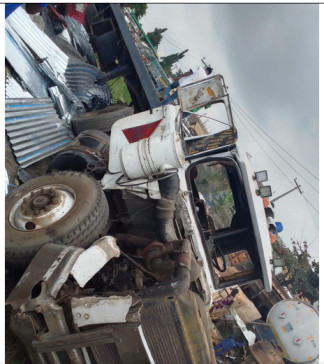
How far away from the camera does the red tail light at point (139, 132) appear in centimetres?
355

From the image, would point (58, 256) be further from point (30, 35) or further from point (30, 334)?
point (30, 35)

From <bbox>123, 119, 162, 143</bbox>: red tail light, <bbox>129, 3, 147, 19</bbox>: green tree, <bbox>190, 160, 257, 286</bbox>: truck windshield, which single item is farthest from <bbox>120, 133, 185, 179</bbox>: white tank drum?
<bbox>129, 3, 147, 19</bbox>: green tree

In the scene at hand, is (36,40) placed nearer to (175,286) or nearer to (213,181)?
(213,181)

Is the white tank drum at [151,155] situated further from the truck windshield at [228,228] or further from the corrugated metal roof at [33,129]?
the corrugated metal roof at [33,129]

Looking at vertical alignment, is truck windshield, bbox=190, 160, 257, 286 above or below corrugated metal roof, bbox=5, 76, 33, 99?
below

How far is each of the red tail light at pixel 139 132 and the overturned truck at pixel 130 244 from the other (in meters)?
0.01

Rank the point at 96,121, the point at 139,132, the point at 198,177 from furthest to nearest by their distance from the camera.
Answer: the point at 96,121 < the point at 198,177 < the point at 139,132

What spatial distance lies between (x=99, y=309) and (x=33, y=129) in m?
3.52

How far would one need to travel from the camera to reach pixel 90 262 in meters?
2.31

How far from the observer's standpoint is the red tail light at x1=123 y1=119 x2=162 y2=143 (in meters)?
3.55

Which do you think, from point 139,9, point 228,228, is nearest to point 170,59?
point 139,9

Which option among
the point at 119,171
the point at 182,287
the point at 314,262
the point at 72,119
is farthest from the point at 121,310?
the point at 314,262

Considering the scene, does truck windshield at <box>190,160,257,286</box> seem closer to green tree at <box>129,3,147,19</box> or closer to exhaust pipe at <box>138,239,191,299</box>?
exhaust pipe at <box>138,239,191,299</box>

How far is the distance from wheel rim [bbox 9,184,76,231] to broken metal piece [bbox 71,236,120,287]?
0.78 m
